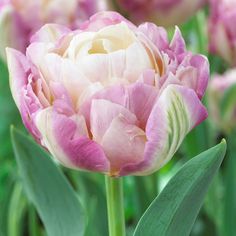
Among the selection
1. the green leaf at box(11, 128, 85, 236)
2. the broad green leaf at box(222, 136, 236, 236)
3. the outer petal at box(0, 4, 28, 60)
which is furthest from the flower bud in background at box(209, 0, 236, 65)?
the green leaf at box(11, 128, 85, 236)

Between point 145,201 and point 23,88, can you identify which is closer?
point 23,88

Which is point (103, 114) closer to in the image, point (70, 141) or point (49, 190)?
point (70, 141)

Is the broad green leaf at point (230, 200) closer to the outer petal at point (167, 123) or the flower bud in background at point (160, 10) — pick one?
the flower bud in background at point (160, 10)

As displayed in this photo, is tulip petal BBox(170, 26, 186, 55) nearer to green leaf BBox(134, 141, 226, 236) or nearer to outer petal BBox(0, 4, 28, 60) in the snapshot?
green leaf BBox(134, 141, 226, 236)

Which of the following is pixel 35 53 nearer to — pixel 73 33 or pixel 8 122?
pixel 73 33

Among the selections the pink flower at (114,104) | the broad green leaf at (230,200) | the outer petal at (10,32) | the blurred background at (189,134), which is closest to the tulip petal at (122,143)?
the pink flower at (114,104)

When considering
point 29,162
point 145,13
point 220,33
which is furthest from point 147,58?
point 220,33

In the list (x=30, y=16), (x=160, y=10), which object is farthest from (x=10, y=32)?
(x=160, y=10)
